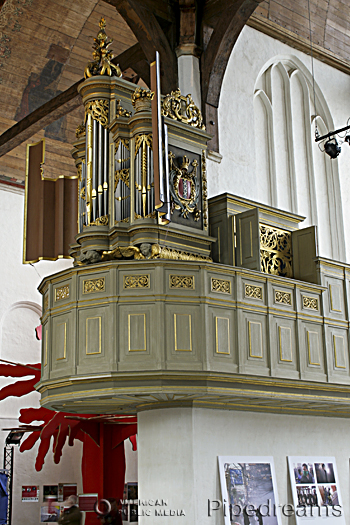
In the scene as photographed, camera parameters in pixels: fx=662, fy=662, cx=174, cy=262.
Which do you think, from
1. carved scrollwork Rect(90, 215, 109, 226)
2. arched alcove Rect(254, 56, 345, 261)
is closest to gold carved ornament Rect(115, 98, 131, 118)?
carved scrollwork Rect(90, 215, 109, 226)

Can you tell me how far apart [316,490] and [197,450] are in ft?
10.4

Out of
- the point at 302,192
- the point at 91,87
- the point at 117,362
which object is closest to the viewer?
the point at 117,362

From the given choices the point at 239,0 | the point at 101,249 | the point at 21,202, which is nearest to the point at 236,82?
the point at 239,0

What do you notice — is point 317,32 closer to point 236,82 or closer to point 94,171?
point 236,82

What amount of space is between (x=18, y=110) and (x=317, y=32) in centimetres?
869

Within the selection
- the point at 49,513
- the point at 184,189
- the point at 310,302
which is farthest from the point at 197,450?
the point at 49,513

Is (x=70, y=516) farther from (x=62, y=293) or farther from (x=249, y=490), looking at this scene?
(x=62, y=293)

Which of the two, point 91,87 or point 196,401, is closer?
point 196,401

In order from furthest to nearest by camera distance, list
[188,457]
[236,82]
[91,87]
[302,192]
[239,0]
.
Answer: [302,192], [236,82], [239,0], [91,87], [188,457]

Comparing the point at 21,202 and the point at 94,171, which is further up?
the point at 21,202

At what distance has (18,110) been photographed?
19.1 m

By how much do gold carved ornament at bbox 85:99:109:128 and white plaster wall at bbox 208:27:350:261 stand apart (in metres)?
3.02

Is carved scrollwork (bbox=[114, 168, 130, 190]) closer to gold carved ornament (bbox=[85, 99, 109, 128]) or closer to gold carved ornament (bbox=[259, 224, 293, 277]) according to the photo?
gold carved ornament (bbox=[85, 99, 109, 128])

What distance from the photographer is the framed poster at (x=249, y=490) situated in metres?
10.7
